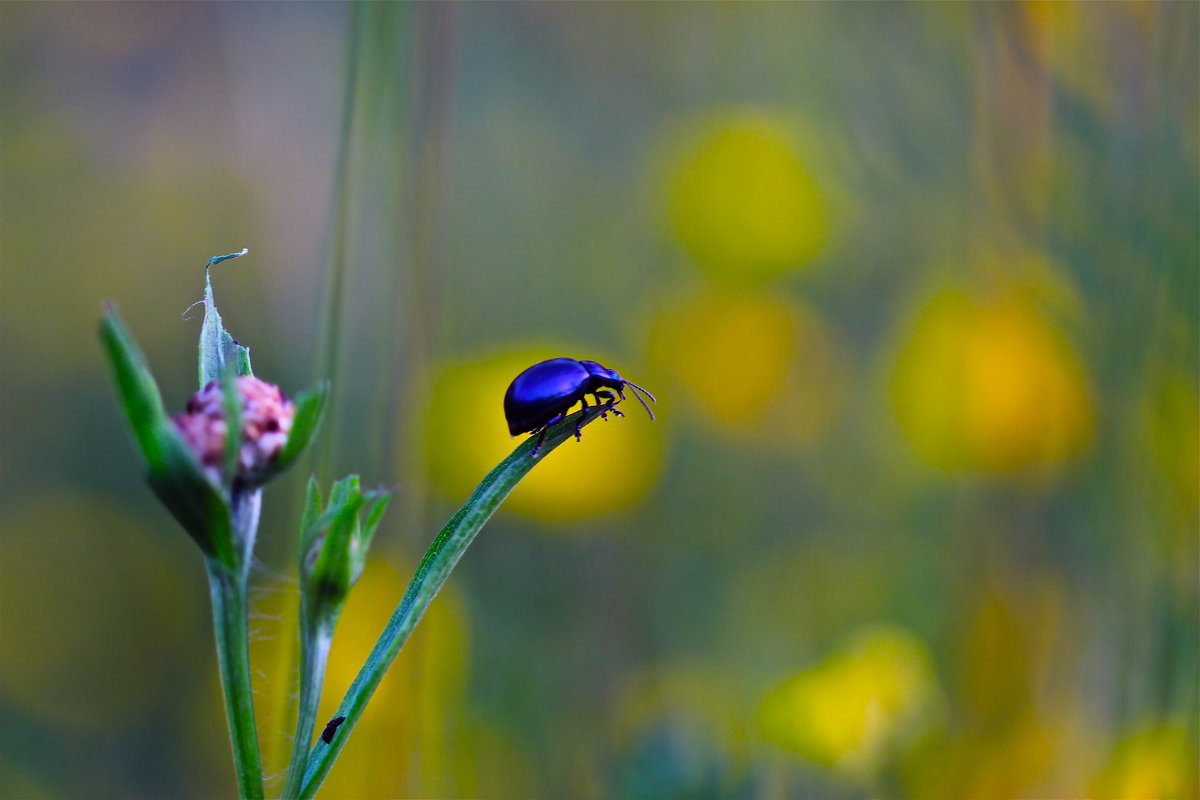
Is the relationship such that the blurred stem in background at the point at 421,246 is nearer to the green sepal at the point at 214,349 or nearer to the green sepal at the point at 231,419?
the green sepal at the point at 214,349

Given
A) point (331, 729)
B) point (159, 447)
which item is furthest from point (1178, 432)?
point (159, 447)

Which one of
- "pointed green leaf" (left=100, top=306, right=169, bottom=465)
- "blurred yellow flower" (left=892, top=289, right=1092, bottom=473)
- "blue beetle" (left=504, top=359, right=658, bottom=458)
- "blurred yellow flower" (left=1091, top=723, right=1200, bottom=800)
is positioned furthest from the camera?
"blurred yellow flower" (left=892, top=289, right=1092, bottom=473)

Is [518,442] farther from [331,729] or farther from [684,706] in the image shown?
[331,729]

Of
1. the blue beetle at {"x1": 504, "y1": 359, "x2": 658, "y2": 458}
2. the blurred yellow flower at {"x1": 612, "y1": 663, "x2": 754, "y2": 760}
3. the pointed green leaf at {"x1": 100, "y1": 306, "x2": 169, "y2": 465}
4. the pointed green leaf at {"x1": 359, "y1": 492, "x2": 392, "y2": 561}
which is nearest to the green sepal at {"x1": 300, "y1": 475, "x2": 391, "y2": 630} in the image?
the pointed green leaf at {"x1": 359, "y1": 492, "x2": 392, "y2": 561}

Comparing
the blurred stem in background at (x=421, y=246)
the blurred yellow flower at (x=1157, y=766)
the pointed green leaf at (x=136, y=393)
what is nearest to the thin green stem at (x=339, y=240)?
the blurred stem in background at (x=421, y=246)

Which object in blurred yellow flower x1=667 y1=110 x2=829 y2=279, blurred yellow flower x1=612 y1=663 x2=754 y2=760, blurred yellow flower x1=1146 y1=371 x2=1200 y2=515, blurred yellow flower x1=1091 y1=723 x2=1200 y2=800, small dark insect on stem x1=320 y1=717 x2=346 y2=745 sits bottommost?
blurred yellow flower x1=1091 y1=723 x2=1200 y2=800

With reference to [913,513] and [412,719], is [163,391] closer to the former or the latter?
[412,719]

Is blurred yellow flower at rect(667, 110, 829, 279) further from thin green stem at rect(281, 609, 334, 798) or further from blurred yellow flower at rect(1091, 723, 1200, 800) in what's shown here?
thin green stem at rect(281, 609, 334, 798)

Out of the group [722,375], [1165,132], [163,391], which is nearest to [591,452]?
[722,375]
